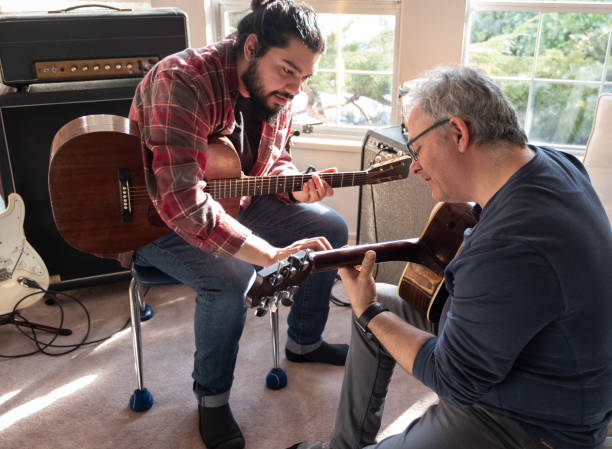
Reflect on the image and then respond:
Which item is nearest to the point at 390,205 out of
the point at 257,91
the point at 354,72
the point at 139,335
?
the point at 354,72

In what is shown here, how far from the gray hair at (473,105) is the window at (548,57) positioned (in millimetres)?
1503

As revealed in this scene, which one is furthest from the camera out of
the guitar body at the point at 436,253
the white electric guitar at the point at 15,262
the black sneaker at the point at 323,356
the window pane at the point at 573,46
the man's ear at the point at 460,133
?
the window pane at the point at 573,46

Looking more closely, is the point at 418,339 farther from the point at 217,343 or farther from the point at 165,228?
the point at 165,228

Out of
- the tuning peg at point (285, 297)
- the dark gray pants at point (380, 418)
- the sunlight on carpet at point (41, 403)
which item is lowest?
the sunlight on carpet at point (41, 403)

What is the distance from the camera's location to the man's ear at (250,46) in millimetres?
1550

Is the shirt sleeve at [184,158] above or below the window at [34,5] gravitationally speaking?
below

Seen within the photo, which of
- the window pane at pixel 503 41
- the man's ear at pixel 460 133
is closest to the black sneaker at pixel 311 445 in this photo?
the man's ear at pixel 460 133

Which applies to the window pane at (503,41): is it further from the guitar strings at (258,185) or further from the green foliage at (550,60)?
the guitar strings at (258,185)

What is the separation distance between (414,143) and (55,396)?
1.40 m

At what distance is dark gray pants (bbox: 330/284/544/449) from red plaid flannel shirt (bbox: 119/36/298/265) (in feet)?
Answer: 1.42

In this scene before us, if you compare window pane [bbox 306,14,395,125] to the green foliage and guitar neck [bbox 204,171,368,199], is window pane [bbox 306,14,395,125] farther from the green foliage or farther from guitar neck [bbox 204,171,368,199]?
guitar neck [bbox 204,171,368,199]

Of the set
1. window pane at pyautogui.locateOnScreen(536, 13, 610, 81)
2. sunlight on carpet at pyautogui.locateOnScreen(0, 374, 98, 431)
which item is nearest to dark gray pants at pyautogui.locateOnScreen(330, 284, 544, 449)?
sunlight on carpet at pyautogui.locateOnScreen(0, 374, 98, 431)

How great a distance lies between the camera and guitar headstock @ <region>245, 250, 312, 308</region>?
1.21 metres

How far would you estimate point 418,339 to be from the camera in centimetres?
111
